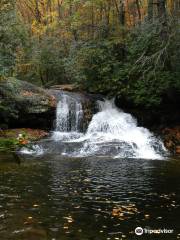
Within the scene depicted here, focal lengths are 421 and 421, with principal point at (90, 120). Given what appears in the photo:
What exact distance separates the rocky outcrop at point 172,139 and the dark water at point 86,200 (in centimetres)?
513

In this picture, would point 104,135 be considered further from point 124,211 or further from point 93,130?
point 124,211

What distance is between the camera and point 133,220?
909 cm

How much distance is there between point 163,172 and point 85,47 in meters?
13.7

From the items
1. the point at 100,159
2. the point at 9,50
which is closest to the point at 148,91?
the point at 100,159

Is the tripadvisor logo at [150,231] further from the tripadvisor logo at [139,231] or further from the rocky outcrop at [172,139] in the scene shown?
the rocky outcrop at [172,139]

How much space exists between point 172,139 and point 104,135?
3.65 metres

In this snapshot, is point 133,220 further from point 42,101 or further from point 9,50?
point 42,101

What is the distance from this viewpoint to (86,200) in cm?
1073

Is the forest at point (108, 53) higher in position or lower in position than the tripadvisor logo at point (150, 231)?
higher

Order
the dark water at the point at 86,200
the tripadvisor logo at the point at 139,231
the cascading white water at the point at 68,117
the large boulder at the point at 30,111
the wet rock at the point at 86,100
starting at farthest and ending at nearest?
the wet rock at the point at 86,100, the cascading white water at the point at 68,117, the large boulder at the point at 30,111, the dark water at the point at 86,200, the tripadvisor logo at the point at 139,231

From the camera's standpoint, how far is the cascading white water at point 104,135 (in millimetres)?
19562

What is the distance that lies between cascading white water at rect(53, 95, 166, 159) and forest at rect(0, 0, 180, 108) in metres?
1.57

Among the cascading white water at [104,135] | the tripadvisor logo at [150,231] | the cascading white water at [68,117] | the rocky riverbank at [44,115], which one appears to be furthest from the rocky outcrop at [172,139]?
the tripadvisor logo at [150,231]

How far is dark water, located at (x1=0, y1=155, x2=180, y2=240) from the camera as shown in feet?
27.7
